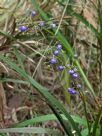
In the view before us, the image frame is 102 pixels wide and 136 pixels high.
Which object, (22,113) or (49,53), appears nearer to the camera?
(49,53)

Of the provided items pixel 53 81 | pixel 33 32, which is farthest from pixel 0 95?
pixel 53 81

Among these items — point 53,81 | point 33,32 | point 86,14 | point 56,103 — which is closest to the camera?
point 56,103

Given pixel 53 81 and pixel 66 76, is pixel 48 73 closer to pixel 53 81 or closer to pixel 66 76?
pixel 53 81

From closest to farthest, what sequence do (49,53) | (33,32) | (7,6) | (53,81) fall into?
(49,53)
(33,32)
(7,6)
(53,81)

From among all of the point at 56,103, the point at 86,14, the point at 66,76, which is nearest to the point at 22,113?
the point at 66,76

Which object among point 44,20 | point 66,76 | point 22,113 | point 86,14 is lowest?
point 22,113

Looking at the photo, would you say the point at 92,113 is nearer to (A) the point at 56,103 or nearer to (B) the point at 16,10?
(A) the point at 56,103

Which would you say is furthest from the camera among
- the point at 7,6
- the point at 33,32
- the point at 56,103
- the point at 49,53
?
the point at 7,6

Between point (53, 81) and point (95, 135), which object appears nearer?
point (95, 135)

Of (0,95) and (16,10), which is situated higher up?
(16,10)
